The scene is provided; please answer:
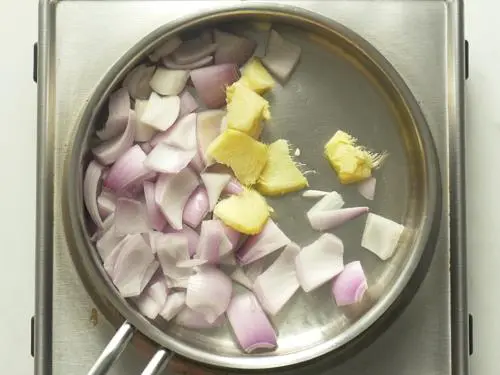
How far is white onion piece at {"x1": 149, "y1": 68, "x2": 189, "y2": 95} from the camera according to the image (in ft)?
2.37

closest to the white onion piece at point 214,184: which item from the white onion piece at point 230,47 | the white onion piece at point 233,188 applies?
the white onion piece at point 233,188

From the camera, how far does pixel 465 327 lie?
0.71 metres

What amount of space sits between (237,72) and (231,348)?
25cm

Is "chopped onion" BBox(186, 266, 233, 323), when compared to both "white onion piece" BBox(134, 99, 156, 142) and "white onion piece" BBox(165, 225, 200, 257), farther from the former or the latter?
"white onion piece" BBox(134, 99, 156, 142)

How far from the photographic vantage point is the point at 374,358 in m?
0.71

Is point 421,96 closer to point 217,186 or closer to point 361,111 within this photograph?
point 361,111

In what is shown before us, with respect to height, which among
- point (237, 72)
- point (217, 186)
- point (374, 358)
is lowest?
point (374, 358)

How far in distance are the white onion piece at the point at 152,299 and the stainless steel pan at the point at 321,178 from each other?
0.01 metres

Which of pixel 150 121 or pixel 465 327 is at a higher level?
pixel 150 121

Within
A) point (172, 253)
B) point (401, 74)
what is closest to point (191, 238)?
point (172, 253)

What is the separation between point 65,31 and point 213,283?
271 millimetres

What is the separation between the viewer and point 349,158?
2.35 ft
